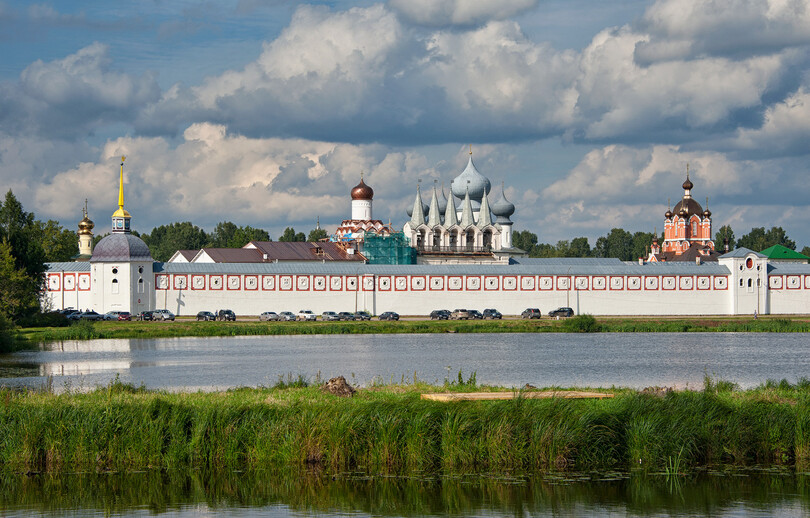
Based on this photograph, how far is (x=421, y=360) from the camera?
31.0 meters

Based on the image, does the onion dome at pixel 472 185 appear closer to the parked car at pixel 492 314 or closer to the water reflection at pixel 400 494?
the parked car at pixel 492 314

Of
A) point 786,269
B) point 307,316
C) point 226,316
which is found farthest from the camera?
point 786,269

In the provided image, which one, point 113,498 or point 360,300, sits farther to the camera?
point 360,300

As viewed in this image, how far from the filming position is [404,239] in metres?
72.4

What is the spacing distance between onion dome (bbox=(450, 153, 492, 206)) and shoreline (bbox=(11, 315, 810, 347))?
27.2m

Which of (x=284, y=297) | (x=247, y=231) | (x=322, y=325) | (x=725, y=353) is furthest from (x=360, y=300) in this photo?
(x=247, y=231)

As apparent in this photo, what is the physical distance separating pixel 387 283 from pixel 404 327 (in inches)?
427

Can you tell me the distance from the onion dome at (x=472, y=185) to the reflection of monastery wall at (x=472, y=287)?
19760mm

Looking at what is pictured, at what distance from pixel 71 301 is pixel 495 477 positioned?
148 ft

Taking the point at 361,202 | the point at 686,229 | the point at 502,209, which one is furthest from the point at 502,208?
the point at 686,229

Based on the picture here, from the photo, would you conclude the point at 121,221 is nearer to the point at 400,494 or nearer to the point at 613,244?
the point at 400,494

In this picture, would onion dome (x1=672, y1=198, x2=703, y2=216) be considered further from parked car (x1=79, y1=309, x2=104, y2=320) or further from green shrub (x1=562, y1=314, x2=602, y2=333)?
parked car (x1=79, y1=309, x2=104, y2=320)

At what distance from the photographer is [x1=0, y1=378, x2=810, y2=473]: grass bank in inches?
599

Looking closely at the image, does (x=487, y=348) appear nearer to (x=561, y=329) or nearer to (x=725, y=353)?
(x=725, y=353)
